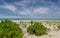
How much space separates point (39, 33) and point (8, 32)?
188 inches

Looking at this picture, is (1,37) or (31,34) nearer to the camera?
A: (1,37)

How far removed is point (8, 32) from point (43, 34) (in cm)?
511

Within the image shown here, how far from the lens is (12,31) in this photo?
11.3 m

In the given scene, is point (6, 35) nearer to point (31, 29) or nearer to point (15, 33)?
point (15, 33)

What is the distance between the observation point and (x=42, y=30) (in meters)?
15.7

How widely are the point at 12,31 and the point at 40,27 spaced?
5027 millimetres

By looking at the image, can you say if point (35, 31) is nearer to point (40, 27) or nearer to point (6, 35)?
point (40, 27)

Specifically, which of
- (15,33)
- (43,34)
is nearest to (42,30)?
(43,34)

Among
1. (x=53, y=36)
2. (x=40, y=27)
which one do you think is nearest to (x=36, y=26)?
(x=40, y=27)

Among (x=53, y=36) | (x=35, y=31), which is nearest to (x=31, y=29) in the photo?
(x=35, y=31)

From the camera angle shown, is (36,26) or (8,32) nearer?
(8,32)

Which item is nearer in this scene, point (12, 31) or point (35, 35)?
point (12, 31)

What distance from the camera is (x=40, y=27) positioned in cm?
1595

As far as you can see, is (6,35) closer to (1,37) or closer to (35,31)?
(1,37)
